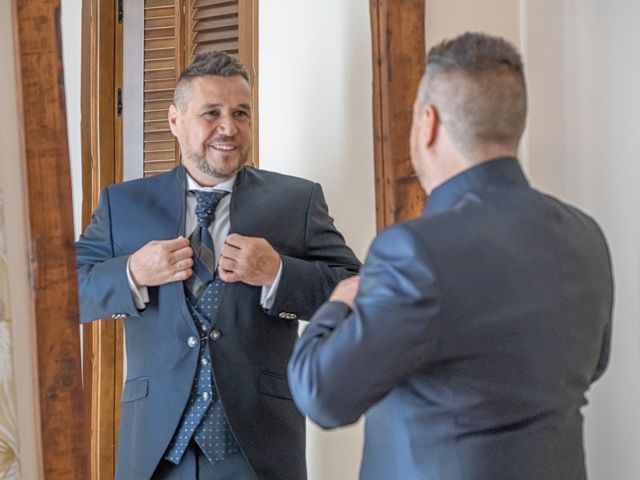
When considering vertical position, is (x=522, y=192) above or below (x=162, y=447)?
above

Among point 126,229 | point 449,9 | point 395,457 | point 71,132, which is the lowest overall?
point 395,457

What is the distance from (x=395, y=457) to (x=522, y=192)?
1.15ft

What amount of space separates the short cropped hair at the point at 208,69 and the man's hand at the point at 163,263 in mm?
297

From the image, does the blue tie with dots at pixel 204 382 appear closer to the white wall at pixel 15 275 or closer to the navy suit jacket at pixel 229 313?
the navy suit jacket at pixel 229 313

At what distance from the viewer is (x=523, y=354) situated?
1108 millimetres

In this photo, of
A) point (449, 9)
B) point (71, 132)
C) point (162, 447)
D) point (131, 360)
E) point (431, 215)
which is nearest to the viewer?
point (431, 215)

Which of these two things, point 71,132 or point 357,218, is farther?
point 71,132

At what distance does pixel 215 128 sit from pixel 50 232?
508 millimetres

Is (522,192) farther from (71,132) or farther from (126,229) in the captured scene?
(71,132)

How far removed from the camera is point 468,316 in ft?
3.51

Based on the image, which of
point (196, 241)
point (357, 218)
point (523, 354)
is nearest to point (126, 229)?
point (196, 241)

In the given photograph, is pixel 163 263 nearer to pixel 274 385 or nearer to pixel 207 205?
pixel 207 205

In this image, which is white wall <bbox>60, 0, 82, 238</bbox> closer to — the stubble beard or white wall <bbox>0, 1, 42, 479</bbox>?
the stubble beard

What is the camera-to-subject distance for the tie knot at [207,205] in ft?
5.75
